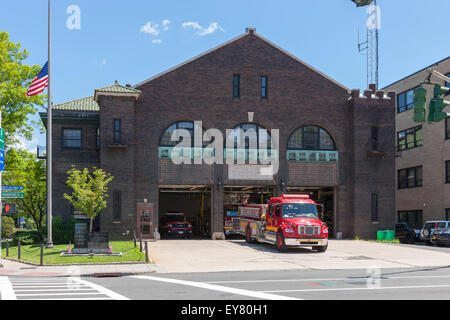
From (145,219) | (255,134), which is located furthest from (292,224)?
(145,219)

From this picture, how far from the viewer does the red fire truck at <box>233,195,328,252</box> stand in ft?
87.2

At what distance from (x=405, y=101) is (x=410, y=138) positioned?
3.81m

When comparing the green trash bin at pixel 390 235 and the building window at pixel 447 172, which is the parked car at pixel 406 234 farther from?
the building window at pixel 447 172

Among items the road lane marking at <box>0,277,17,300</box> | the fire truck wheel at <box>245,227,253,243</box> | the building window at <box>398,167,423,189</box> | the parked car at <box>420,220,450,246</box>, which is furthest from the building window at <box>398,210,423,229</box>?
the road lane marking at <box>0,277,17,300</box>

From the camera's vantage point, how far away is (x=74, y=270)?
2017 centimetres

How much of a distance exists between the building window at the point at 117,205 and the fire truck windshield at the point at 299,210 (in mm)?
11859

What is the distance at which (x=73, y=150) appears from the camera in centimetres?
3641

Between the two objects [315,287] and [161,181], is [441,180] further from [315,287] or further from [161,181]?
[315,287]

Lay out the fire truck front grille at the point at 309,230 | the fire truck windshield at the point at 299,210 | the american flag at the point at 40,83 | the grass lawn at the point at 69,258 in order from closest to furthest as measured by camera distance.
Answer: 1. the grass lawn at the point at 69,258
2. the fire truck front grille at the point at 309,230
3. the fire truck windshield at the point at 299,210
4. the american flag at the point at 40,83

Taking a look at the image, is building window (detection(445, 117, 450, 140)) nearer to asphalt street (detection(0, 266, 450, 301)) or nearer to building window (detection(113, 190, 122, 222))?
building window (detection(113, 190, 122, 222))

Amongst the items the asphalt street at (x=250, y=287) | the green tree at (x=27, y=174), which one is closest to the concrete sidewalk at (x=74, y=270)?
the asphalt street at (x=250, y=287)

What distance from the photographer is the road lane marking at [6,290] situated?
40.6 feet

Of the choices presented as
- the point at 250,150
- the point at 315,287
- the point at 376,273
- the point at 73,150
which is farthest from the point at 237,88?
the point at 315,287
